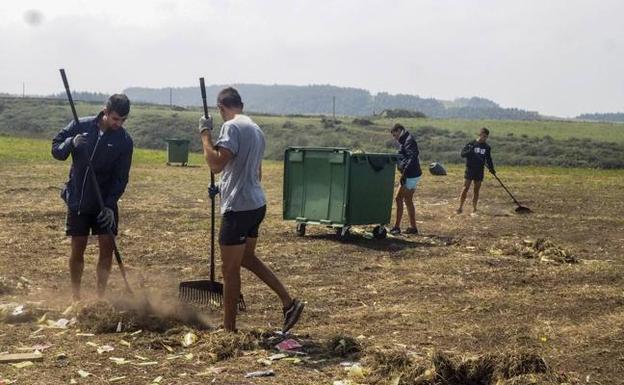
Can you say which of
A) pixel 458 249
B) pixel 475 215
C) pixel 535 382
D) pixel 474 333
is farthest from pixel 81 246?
pixel 475 215

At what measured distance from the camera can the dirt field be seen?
544cm

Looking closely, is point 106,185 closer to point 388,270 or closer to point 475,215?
point 388,270

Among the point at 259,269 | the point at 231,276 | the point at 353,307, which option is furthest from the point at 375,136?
the point at 231,276

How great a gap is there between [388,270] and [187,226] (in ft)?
16.5

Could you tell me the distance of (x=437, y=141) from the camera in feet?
188

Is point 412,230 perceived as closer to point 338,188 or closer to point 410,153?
point 410,153

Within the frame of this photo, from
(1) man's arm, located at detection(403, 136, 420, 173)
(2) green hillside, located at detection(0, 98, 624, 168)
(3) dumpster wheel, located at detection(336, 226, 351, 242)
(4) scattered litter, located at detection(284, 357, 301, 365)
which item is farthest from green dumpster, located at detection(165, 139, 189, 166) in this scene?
(4) scattered litter, located at detection(284, 357, 301, 365)

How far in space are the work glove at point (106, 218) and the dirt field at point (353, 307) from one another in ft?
2.32

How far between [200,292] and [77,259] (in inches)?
46.6

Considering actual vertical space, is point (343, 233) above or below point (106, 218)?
below

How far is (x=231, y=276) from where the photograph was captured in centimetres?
607

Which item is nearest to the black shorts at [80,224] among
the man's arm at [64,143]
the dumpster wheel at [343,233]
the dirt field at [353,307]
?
the man's arm at [64,143]

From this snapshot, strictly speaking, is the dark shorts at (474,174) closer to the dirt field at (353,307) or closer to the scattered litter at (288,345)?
the dirt field at (353,307)

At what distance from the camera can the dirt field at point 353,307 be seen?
5441 mm
